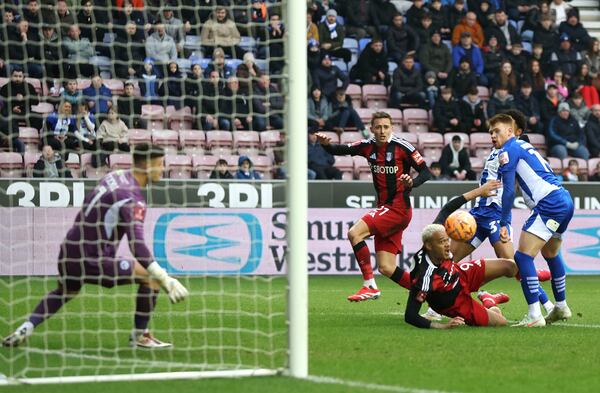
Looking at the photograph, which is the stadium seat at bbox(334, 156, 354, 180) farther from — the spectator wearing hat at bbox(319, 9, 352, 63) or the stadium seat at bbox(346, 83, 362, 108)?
the spectator wearing hat at bbox(319, 9, 352, 63)

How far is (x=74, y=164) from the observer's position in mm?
14984

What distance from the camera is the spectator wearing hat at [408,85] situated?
2231 centimetres

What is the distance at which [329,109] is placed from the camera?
2127 centimetres

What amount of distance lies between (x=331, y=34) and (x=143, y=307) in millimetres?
14638

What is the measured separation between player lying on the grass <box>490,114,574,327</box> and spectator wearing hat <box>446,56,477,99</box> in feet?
40.3

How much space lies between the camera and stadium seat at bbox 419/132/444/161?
21.5 meters

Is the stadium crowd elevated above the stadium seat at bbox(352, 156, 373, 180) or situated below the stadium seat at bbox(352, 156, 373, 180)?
above

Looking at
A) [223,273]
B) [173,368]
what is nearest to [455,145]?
[223,273]

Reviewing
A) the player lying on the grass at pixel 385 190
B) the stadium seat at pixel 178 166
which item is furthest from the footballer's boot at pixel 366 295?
the stadium seat at pixel 178 166

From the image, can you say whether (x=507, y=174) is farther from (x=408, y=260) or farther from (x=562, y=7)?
(x=562, y=7)

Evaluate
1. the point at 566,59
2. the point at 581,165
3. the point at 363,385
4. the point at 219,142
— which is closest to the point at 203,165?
the point at 219,142

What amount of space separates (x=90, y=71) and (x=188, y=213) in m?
3.89

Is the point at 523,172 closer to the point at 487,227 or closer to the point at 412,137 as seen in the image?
the point at 487,227

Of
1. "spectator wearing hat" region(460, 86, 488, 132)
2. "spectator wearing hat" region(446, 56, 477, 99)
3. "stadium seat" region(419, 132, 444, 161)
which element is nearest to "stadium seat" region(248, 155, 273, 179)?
"stadium seat" region(419, 132, 444, 161)
